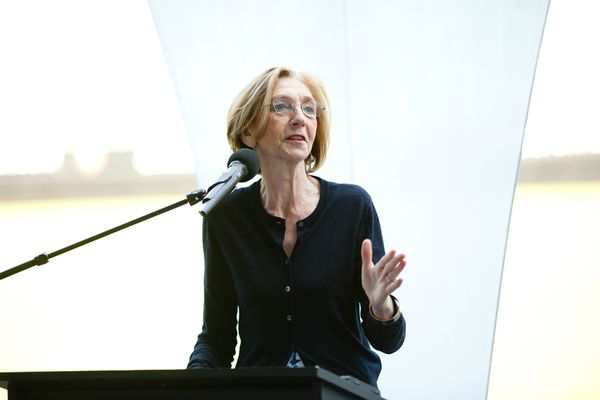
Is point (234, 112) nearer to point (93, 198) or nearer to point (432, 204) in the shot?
point (432, 204)

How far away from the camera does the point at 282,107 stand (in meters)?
2.09

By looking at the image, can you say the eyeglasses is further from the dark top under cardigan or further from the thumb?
the thumb

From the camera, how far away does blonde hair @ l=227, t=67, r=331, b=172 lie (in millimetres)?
2100

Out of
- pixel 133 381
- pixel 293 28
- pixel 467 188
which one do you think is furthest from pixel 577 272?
pixel 133 381

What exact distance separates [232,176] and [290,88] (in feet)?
1.82

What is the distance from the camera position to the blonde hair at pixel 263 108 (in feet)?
6.89

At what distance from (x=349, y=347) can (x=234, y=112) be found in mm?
680

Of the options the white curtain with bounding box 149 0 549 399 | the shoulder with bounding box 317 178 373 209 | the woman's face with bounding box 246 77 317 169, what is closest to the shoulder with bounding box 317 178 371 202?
the shoulder with bounding box 317 178 373 209

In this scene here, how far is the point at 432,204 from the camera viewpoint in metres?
2.42

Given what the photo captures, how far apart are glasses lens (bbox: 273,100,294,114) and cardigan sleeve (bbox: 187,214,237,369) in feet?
1.10

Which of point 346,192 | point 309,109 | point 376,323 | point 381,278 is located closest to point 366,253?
point 381,278

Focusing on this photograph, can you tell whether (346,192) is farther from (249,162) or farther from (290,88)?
(249,162)

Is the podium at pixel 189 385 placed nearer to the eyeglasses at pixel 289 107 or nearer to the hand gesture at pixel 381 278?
the hand gesture at pixel 381 278

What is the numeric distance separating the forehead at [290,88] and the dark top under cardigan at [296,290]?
0.81 feet
